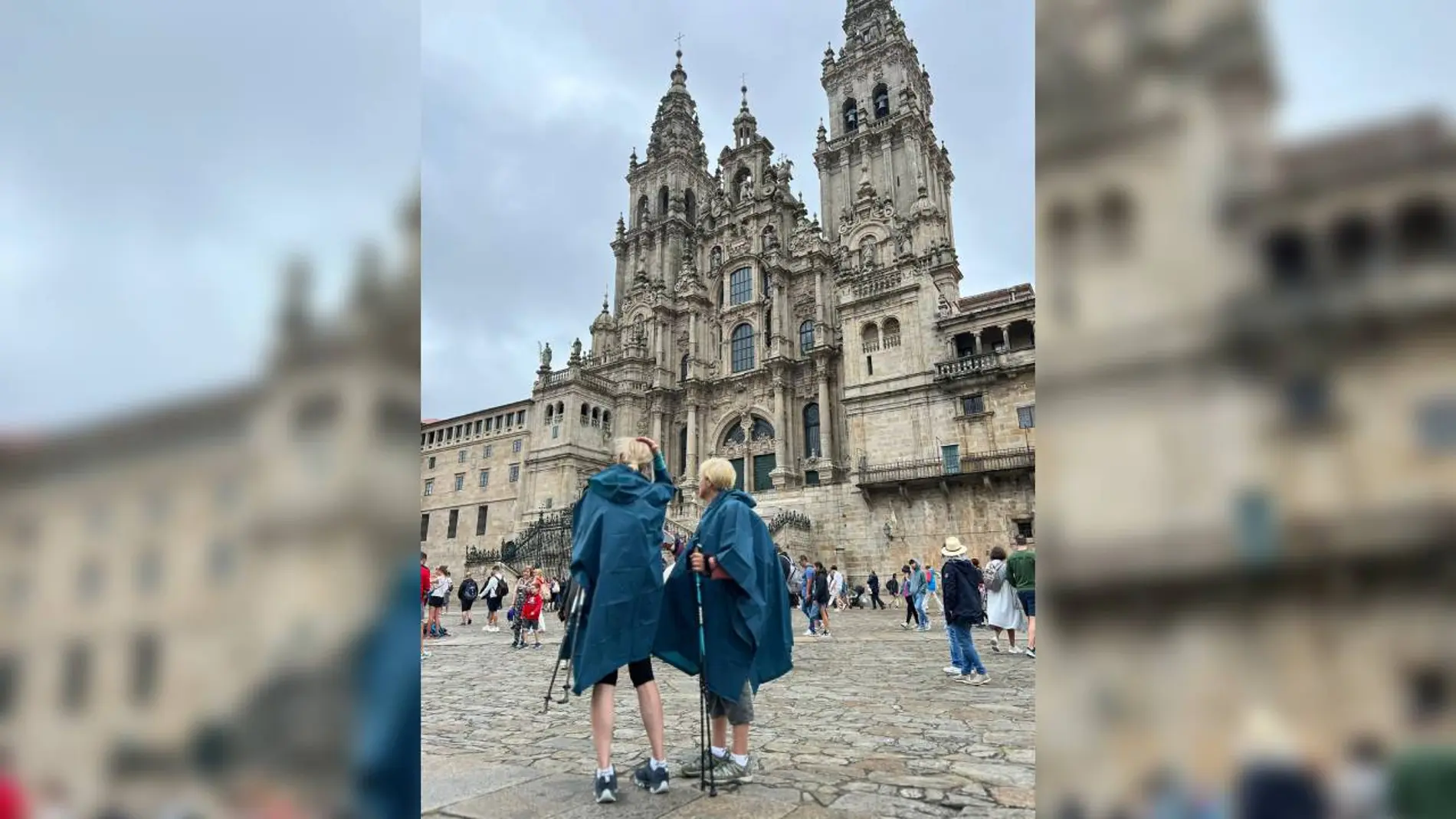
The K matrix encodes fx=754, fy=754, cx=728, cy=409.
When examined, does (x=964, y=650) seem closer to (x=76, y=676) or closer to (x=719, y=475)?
(x=719, y=475)

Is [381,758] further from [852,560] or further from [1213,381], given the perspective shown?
[852,560]

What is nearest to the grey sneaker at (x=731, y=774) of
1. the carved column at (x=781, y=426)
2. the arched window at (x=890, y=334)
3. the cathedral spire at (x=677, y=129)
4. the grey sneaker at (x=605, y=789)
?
the grey sneaker at (x=605, y=789)

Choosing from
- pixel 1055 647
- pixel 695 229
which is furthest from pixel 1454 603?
pixel 695 229

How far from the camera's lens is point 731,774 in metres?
3.70

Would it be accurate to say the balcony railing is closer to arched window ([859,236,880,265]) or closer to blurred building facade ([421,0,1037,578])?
blurred building facade ([421,0,1037,578])

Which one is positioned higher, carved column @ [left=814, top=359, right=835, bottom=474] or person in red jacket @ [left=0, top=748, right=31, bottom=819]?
carved column @ [left=814, top=359, right=835, bottom=474]

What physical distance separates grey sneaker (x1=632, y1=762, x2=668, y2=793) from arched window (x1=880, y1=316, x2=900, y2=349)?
86.8ft

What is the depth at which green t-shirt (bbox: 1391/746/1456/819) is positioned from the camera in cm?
51

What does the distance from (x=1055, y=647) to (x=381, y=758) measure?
2.94 ft

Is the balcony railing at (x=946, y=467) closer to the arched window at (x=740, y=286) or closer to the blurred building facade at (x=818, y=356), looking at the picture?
the blurred building facade at (x=818, y=356)

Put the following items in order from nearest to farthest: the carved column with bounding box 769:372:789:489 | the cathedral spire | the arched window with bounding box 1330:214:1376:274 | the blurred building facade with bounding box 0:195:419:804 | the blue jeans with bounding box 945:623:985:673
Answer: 1. the arched window with bounding box 1330:214:1376:274
2. the blurred building facade with bounding box 0:195:419:804
3. the blue jeans with bounding box 945:623:985:673
4. the carved column with bounding box 769:372:789:489
5. the cathedral spire

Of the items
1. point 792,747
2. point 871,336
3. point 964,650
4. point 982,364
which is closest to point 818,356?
point 871,336

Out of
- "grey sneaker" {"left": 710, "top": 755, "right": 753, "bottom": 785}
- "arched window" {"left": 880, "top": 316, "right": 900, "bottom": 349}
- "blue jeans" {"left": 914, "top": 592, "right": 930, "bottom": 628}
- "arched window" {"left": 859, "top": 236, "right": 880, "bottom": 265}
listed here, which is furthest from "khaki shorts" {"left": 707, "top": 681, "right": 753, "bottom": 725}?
"arched window" {"left": 859, "top": 236, "right": 880, "bottom": 265}

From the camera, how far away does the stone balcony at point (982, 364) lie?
985 inches
